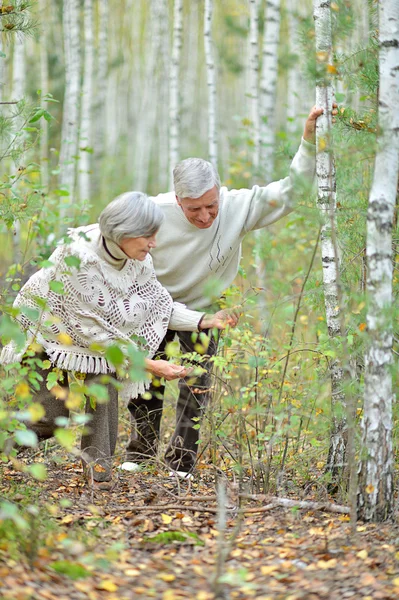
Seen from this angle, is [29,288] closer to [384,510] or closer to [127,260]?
[127,260]

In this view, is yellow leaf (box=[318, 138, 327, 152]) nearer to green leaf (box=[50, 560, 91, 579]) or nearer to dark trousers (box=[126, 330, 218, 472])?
dark trousers (box=[126, 330, 218, 472])

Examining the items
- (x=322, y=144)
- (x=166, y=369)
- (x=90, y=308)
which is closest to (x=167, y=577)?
(x=166, y=369)

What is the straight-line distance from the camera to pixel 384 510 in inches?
121

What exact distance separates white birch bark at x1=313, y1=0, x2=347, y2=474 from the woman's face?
0.83 meters

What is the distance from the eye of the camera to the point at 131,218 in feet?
11.3

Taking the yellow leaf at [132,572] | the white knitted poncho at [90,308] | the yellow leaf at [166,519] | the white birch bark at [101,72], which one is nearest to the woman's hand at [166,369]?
the white knitted poncho at [90,308]

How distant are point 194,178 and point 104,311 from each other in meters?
0.82

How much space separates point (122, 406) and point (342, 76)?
2766 millimetres

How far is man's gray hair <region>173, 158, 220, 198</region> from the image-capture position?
147 inches

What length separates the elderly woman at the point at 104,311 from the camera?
3.49 m

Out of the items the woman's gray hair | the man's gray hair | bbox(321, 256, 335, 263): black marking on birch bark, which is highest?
the man's gray hair

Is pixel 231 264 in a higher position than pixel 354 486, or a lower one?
higher

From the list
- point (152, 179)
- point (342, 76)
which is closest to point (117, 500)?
point (342, 76)

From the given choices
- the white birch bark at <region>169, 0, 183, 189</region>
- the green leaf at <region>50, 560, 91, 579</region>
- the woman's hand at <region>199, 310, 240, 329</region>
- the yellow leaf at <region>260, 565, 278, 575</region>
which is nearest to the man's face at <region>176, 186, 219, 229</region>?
the woman's hand at <region>199, 310, 240, 329</region>
